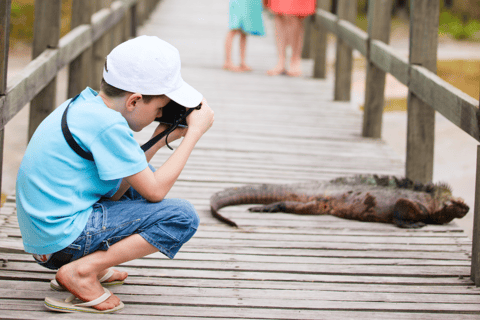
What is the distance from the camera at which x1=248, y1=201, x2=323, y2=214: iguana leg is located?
3.62 m

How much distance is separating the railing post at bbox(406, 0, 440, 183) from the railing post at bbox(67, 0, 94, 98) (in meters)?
2.85

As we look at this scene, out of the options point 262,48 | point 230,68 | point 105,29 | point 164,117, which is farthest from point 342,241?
point 262,48

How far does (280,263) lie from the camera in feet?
9.34

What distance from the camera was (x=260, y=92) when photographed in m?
7.24

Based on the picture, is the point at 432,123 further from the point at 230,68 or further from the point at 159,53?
the point at 230,68

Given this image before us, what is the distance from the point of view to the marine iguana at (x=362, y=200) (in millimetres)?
3514

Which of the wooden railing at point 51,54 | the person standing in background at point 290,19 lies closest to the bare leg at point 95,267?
the wooden railing at point 51,54

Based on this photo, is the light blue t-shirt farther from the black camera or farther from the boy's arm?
the black camera

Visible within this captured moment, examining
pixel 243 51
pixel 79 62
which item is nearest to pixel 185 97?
pixel 79 62

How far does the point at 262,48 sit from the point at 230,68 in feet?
7.43

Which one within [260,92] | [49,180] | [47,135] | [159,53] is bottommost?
[260,92]

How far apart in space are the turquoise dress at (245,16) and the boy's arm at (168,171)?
17.9 ft

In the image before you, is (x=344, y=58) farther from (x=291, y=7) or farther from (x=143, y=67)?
(x=143, y=67)

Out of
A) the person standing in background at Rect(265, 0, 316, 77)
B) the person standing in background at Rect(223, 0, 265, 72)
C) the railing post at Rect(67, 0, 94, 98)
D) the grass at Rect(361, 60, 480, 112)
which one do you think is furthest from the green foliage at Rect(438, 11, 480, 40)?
the railing post at Rect(67, 0, 94, 98)
